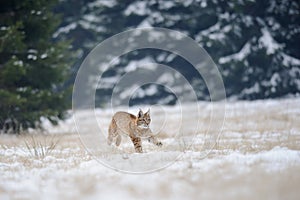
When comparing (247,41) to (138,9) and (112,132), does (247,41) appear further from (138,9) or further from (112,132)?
(112,132)

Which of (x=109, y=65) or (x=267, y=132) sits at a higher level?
(x=109, y=65)

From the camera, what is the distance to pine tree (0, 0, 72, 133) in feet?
39.9

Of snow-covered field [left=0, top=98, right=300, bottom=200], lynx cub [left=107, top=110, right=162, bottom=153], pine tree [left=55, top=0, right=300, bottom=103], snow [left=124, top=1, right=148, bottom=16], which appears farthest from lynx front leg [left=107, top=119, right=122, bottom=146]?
snow [left=124, top=1, right=148, bottom=16]

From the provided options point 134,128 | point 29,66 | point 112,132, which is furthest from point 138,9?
point 134,128

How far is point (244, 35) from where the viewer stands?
23.6 m

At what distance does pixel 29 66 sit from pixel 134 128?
5860mm

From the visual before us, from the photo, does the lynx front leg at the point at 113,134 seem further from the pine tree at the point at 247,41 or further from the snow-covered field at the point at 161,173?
the pine tree at the point at 247,41

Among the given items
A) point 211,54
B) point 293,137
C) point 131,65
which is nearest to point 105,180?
point 293,137

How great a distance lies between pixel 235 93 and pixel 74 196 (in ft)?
68.3

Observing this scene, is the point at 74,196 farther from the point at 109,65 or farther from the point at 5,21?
the point at 109,65

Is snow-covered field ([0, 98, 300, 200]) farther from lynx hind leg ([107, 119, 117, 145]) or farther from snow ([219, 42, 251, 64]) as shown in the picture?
snow ([219, 42, 251, 64])

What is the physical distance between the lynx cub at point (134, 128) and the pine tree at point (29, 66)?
14.3ft

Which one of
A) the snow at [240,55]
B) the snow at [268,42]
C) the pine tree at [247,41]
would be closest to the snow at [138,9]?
the pine tree at [247,41]

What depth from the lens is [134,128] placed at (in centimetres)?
795
